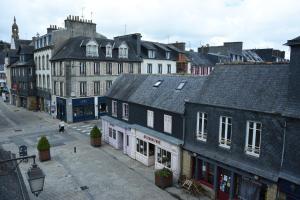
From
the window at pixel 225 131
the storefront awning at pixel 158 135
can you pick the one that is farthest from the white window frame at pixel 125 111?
A: the window at pixel 225 131

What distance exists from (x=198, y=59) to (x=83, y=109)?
→ 1054 inches

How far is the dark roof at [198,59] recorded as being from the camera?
2027 inches

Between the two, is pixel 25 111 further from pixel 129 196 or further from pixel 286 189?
pixel 286 189

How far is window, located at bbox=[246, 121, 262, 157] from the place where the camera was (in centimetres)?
1330

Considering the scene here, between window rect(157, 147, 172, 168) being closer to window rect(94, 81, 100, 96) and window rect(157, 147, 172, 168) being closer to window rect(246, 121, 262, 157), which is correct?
window rect(246, 121, 262, 157)

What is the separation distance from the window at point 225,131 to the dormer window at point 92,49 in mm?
27996

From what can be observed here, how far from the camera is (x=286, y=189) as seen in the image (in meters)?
12.0

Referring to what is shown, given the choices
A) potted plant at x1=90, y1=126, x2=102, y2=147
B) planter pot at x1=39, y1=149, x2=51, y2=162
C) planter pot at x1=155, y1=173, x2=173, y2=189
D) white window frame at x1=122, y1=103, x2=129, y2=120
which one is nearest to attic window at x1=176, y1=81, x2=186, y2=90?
white window frame at x1=122, y1=103, x2=129, y2=120

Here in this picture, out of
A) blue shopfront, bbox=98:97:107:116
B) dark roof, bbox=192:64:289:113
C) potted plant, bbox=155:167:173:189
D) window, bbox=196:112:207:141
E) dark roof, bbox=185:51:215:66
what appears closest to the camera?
dark roof, bbox=192:64:289:113

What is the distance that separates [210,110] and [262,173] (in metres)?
4.67

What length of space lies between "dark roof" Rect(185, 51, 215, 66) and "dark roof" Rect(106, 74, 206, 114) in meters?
26.2

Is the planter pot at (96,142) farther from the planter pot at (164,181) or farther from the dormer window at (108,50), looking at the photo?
the dormer window at (108,50)

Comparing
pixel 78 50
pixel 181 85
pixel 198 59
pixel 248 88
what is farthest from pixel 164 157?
pixel 198 59

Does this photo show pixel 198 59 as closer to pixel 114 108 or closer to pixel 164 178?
pixel 114 108
